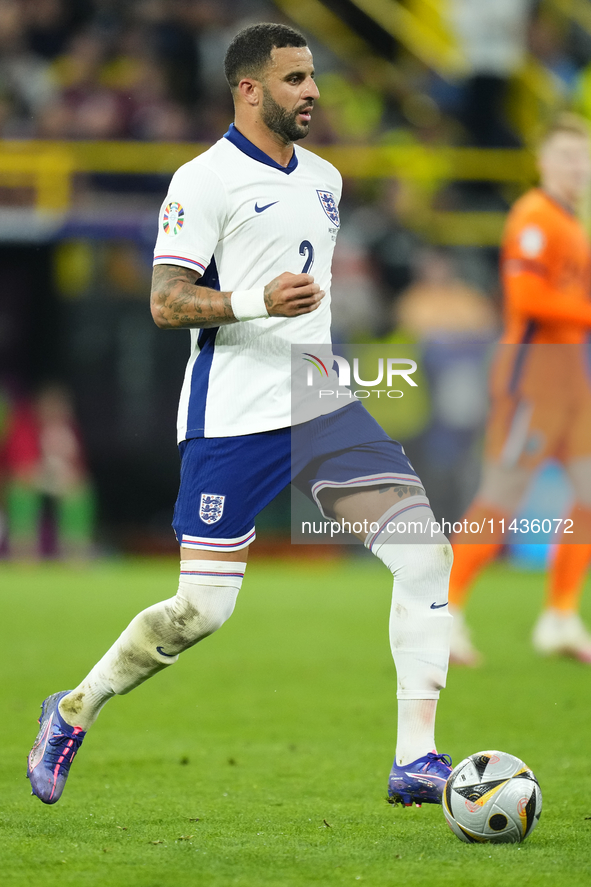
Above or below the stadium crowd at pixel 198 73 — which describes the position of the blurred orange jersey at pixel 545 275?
above

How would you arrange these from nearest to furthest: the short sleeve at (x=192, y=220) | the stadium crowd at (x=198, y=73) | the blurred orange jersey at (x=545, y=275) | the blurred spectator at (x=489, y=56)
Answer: the short sleeve at (x=192, y=220) → the blurred orange jersey at (x=545, y=275) → the stadium crowd at (x=198, y=73) → the blurred spectator at (x=489, y=56)

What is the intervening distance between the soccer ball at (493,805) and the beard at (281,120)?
6.60 feet

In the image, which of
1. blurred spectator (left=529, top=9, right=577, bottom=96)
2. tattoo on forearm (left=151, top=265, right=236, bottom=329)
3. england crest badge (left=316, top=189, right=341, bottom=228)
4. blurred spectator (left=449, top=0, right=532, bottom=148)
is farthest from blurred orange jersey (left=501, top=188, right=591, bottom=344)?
blurred spectator (left=529, top=9, right=577, bottom=96)

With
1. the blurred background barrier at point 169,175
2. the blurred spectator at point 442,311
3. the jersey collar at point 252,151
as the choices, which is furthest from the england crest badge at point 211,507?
the blurred spectator at point 442,311

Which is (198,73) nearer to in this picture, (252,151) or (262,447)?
(252,151)

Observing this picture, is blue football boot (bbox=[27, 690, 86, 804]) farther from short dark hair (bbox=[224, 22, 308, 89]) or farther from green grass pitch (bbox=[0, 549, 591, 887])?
short dark hair (bbox=[224, 22, 308, 89])

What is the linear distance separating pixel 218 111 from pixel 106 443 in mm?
4528

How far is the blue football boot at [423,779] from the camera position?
4023mm

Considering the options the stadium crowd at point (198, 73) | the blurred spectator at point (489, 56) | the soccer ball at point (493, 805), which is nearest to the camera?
the soccer ball at point (493, 805)

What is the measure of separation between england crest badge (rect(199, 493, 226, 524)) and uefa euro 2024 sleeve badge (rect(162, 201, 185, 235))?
805 millimetres

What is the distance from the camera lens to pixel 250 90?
4.23m

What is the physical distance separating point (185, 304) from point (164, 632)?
1.02 metres

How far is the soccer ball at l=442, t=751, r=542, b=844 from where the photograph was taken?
3.71 metres

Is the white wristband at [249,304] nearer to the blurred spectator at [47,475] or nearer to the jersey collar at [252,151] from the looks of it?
the jersey collar at [252,151]
